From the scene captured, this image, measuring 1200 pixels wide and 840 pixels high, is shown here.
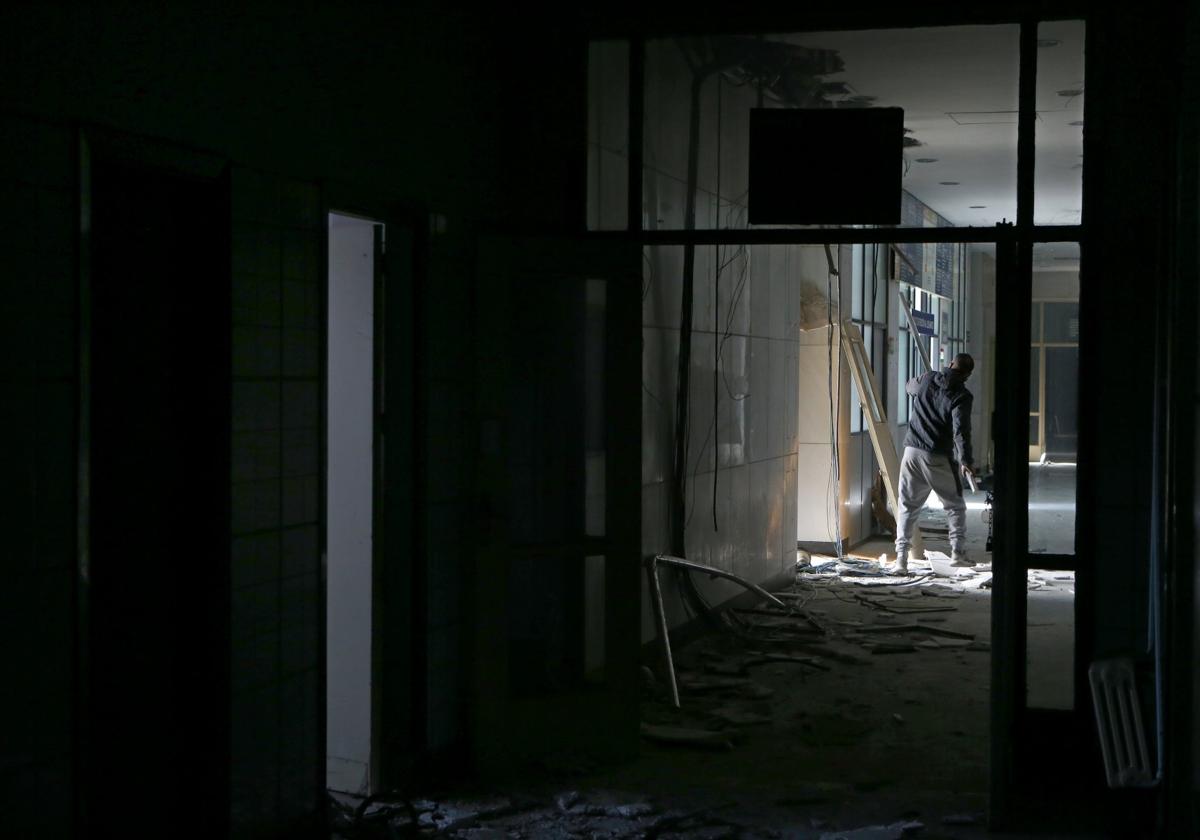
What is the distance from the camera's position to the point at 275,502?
3793mm

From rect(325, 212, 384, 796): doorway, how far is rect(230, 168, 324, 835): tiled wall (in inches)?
21.6

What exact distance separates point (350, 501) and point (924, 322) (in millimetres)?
11181

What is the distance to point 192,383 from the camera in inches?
142

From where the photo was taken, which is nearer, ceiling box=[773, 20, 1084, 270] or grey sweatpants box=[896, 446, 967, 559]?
ceiling box=[773, 20, 1084, 270]

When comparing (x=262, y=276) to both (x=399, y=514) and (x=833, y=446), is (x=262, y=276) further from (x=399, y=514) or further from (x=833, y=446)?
(x=833, y=446)

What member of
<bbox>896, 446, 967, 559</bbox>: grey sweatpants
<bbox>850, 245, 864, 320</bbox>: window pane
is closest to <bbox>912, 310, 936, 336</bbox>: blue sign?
<bbox>850, 245, 864, 320</bbox>: window pane

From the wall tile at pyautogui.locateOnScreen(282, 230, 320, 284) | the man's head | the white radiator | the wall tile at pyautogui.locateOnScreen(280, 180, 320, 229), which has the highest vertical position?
the wall tile at pyautogui.locateOnScreen(280, 180, 320, 229)

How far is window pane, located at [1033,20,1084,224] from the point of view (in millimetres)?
4527

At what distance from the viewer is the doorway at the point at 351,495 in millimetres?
4535

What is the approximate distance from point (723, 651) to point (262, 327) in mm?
3951

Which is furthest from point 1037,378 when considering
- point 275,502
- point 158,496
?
point 158,496

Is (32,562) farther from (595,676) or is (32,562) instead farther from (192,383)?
(595,676)

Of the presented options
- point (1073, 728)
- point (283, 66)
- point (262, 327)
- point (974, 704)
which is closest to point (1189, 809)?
point (1073, 728)

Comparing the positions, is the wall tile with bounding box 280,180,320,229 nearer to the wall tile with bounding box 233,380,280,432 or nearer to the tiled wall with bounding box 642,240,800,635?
the wall tile with bounding box 233,380,280,432
